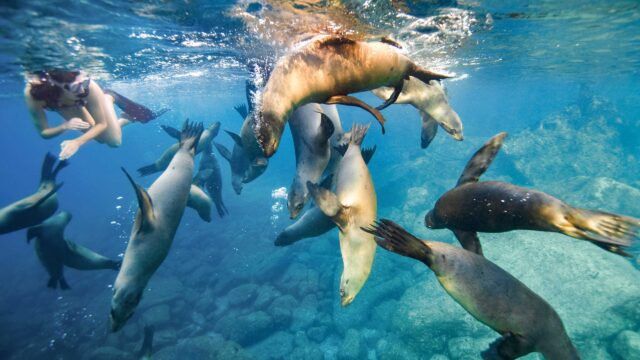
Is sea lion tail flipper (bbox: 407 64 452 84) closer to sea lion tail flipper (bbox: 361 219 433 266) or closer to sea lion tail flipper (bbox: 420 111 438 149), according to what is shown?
sea lion tail flipper (bbox: 361 219 433 266)

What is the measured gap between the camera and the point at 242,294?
Result: 12.9m

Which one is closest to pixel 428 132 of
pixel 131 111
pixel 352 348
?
pixel 352 348

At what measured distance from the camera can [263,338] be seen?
427 inches

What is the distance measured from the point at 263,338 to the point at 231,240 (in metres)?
8.95

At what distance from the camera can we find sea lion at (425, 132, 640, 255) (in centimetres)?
210

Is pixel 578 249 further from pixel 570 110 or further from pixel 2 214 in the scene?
pixel 570 110

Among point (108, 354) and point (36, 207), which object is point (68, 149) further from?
point (108, 354)

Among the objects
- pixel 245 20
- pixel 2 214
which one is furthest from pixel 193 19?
pixel 2 214

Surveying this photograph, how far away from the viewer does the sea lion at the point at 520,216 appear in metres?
2.10

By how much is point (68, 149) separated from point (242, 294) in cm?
890

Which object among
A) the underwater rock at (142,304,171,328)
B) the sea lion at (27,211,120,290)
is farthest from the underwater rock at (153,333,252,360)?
the sea lion at (27,211,120,290)

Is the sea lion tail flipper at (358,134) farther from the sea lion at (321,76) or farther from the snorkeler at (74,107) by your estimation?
the snorkeler at (74,107)

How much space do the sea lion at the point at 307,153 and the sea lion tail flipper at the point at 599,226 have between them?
2590 mm

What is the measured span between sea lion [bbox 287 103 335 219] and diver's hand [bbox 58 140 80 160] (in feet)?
12.7
